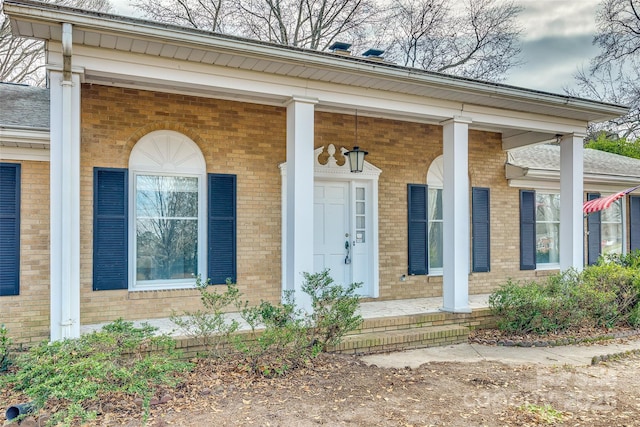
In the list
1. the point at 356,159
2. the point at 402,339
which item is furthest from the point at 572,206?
the point at 402,339

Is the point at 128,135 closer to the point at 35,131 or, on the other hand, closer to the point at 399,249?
the point at 35,131

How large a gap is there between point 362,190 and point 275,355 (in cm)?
370

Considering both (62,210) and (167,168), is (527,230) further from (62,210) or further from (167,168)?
(62,210)

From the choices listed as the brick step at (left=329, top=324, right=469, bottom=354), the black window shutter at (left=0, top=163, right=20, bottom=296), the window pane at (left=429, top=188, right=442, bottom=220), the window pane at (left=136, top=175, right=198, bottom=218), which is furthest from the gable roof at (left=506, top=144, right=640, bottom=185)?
the black window shutter at (left=0, top=163, right=20, bottom=296)

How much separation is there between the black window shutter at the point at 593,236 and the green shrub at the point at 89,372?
935 centimetres

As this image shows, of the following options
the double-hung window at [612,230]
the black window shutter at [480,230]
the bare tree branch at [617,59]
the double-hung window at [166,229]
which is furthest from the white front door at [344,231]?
the bare tree branch at [617,59]

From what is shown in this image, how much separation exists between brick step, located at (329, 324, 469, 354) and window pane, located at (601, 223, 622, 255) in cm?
616

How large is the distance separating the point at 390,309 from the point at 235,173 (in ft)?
10.3

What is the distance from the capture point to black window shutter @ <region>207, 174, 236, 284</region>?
6.62 meters

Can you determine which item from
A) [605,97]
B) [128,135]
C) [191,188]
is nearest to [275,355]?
[191,188]

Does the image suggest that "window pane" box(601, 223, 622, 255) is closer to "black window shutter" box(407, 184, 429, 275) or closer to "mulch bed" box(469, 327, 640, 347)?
"mulch bed" box(469, 327, 640, 347)

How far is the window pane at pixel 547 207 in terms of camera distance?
31.5 feet

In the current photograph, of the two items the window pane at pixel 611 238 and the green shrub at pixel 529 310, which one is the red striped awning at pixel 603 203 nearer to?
the window pane at pixel 611 238

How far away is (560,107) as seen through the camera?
712 cm
